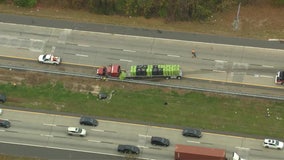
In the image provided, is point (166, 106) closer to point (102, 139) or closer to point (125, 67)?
point (125, 67)

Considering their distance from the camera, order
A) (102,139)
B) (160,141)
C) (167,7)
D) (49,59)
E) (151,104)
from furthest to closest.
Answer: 1. (167,7)
2. (49,59)
3. (151,104)
4. (102,139)
5. (160,141)

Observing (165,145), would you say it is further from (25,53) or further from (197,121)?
(25,53)

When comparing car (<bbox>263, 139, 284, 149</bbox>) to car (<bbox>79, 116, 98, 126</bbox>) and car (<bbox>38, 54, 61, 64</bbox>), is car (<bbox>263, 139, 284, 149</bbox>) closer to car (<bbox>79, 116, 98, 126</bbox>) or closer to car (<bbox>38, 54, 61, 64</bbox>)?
car (<bbox>79, 116, 98, 126</bbox>)

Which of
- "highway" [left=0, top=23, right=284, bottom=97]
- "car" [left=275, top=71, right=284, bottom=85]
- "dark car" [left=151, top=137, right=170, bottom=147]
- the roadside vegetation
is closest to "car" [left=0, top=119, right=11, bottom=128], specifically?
the roadside vegetation

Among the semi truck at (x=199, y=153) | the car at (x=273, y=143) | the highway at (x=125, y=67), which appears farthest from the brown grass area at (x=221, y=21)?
the semi truck at (x=199, y=153)

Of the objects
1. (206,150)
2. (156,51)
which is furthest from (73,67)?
(206,150)

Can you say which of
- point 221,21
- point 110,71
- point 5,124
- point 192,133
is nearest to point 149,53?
point 110,71

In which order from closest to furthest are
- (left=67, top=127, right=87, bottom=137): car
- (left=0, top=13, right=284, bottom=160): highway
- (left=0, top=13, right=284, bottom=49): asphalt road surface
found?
(left=0, top=13, right=284, bottom=160): highway
(left=67, top=127, right=87, bottom=137): car
(left=0, top=13, right=284, bottom=49): asphalt road surface

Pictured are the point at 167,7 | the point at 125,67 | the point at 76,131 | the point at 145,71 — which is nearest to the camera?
the point at 76,131

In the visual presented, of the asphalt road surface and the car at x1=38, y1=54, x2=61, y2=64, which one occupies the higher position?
the asphalt road surface
